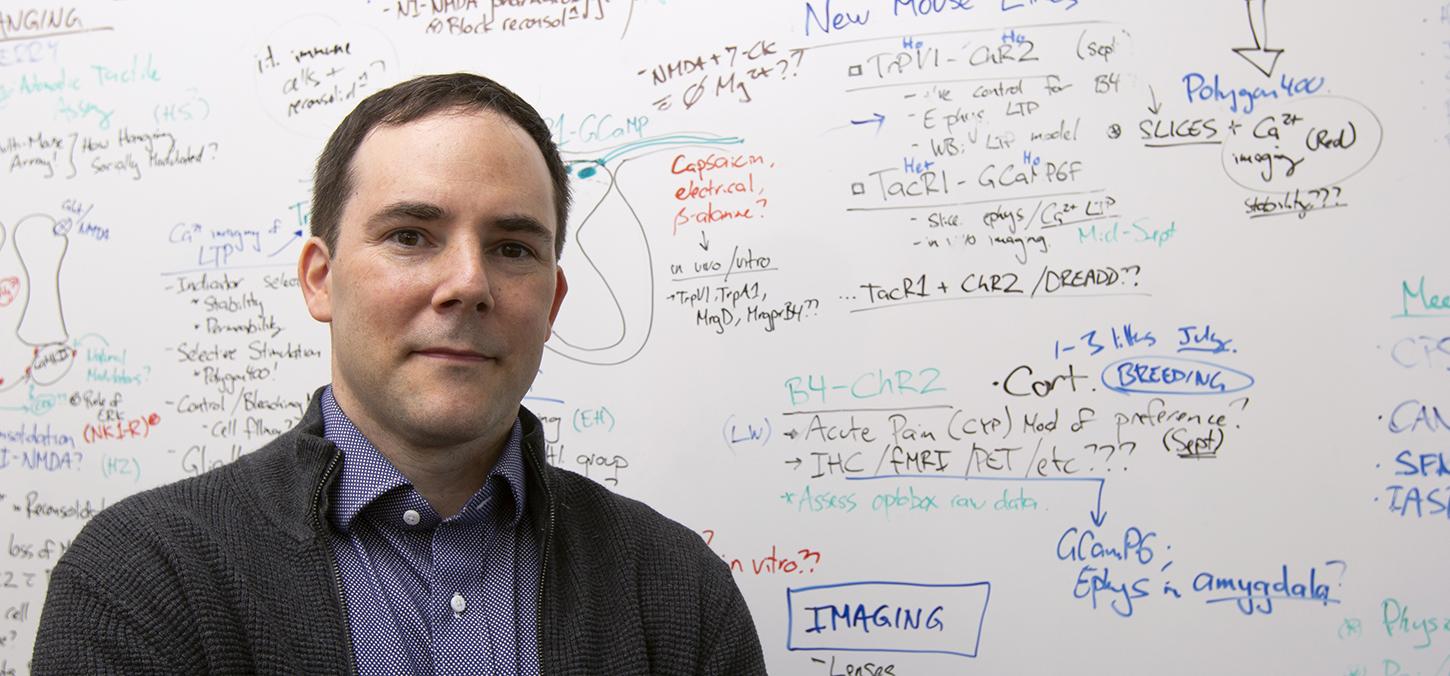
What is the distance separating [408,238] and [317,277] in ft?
0.63

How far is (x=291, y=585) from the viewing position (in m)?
1.16

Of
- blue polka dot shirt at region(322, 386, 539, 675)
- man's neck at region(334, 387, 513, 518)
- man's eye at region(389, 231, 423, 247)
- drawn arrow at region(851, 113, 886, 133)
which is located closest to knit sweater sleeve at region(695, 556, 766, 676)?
blue polka dot shirt at region(322, 386, 539, 675)

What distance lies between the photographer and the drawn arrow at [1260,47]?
6.20 feet

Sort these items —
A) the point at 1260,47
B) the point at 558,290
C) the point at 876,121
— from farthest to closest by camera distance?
the point at 876,121, the point at 1260,47, the point at 558,290

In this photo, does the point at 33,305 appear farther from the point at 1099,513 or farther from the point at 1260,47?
the point at 1260,47

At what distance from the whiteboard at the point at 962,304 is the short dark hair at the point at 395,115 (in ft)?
2.28

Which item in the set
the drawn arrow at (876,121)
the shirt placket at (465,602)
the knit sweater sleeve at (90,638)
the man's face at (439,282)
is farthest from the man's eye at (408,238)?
the drawn arrow at (876,121)

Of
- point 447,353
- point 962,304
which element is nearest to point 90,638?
point 447,353

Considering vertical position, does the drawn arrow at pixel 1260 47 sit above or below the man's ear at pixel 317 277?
above

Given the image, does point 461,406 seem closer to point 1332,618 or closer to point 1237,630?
point 1237,630

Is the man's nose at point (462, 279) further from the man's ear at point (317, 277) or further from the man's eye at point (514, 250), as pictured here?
the man's ear at point (317, 277)

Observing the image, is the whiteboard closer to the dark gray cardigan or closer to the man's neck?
the dark gray cardigan

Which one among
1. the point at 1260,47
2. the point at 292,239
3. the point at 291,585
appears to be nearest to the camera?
the point at 291,585

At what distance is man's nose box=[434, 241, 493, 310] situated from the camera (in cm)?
123
